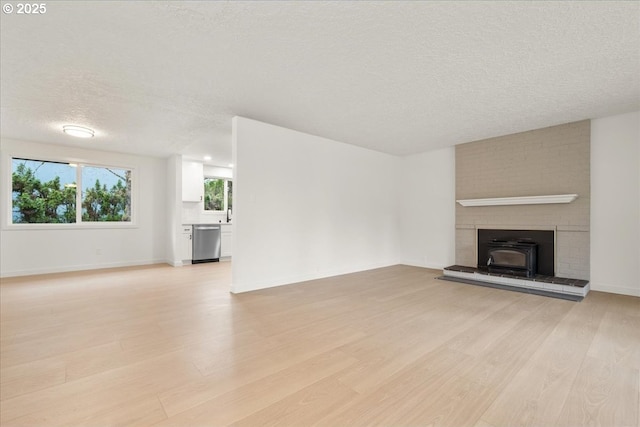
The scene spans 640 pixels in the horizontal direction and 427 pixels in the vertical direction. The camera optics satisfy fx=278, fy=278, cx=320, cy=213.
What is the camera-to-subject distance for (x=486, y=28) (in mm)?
2115

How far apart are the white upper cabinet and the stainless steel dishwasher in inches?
29.1

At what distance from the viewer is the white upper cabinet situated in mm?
6634

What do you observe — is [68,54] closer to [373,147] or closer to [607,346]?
[373,147]

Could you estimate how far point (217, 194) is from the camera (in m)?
7.87

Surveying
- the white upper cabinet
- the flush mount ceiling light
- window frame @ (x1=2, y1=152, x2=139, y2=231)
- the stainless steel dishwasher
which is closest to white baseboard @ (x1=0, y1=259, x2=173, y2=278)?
the stainless steel dishwasher

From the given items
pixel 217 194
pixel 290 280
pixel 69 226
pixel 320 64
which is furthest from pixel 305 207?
pixel 69 226

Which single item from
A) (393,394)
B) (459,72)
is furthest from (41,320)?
(459,72)

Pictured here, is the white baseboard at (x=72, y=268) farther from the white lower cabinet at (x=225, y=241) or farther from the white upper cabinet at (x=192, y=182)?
the white upper cabinet at (x=192, y=182)

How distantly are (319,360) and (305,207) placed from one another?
2944 mm

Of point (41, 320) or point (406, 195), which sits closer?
point (41, 320)

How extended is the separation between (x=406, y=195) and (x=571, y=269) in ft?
10.3

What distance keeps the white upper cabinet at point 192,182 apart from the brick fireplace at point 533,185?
5.85 m

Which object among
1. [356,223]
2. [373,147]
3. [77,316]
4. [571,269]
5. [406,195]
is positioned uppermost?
[373,147]

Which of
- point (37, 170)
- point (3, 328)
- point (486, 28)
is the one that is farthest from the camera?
point (37, 170)
